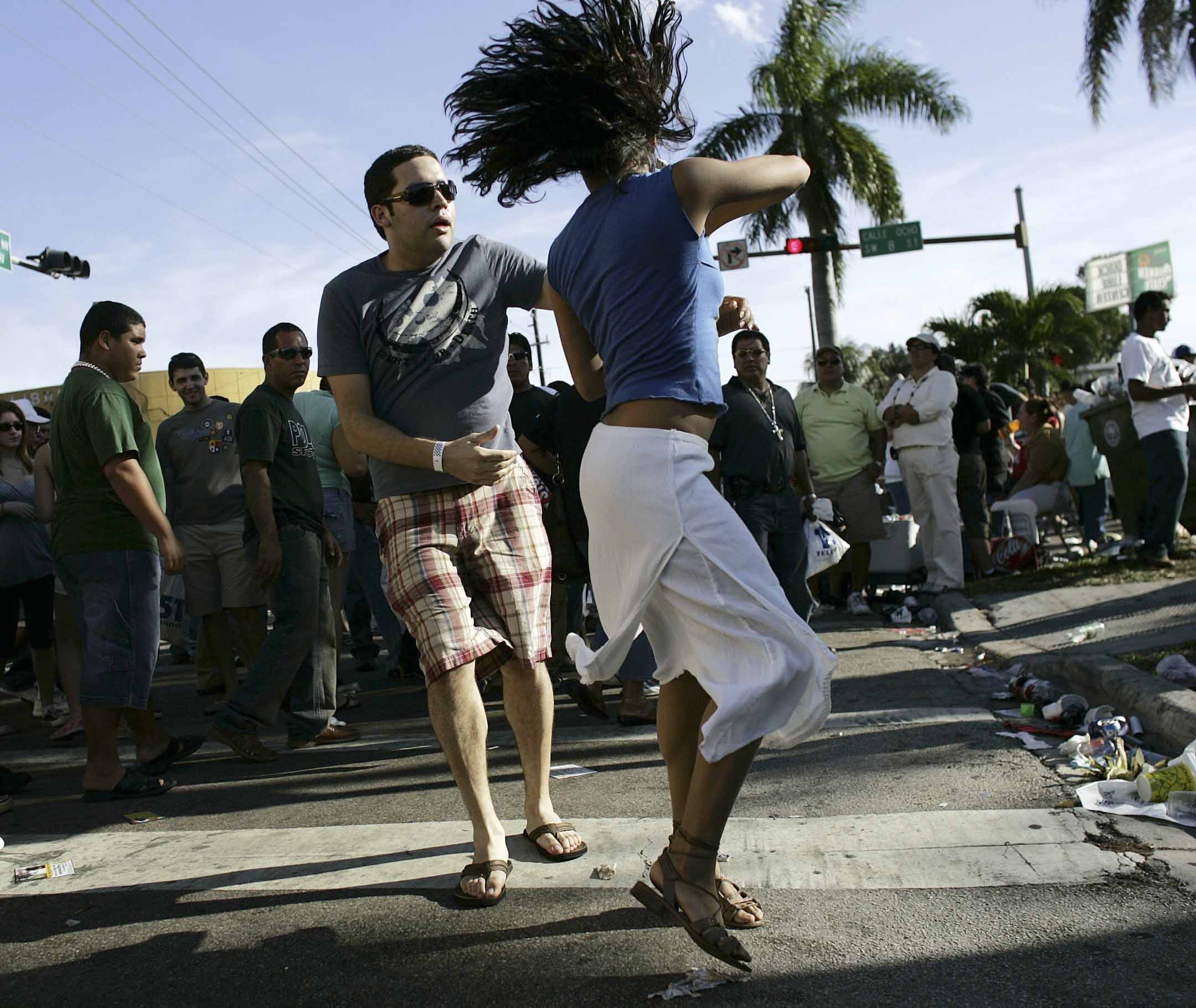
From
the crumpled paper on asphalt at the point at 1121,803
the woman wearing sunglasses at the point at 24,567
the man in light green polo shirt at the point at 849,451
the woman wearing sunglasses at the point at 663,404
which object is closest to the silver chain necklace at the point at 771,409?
the crumpled paper on asphalt at the point at 1121,803

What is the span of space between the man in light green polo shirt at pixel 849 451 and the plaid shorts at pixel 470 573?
22.4ft

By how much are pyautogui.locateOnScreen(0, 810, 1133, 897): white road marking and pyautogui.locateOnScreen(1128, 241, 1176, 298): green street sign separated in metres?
→ 27.0

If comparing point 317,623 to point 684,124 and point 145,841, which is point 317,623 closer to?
point 145,841

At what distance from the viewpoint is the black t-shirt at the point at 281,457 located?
5.70 m

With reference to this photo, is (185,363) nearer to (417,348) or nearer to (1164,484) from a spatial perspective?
(417,348)

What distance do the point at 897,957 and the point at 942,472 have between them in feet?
26.2

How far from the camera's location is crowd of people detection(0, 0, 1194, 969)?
2697 mm

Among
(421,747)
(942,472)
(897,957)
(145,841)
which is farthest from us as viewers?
(942,472)

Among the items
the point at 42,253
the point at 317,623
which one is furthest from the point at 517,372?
the point at 42,253

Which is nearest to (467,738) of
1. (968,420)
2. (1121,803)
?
(1121,803)

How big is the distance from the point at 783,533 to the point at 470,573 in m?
3.20

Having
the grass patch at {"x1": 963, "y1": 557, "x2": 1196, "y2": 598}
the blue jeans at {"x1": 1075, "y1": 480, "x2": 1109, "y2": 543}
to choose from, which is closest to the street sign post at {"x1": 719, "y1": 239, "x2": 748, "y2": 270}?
the blue jeans at {"x1": 1075, "y1": 480, "x2": 1109, "y2": 543}

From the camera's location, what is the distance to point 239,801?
471cm

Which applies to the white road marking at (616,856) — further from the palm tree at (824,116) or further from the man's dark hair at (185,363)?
the palm tree at (824,116)
